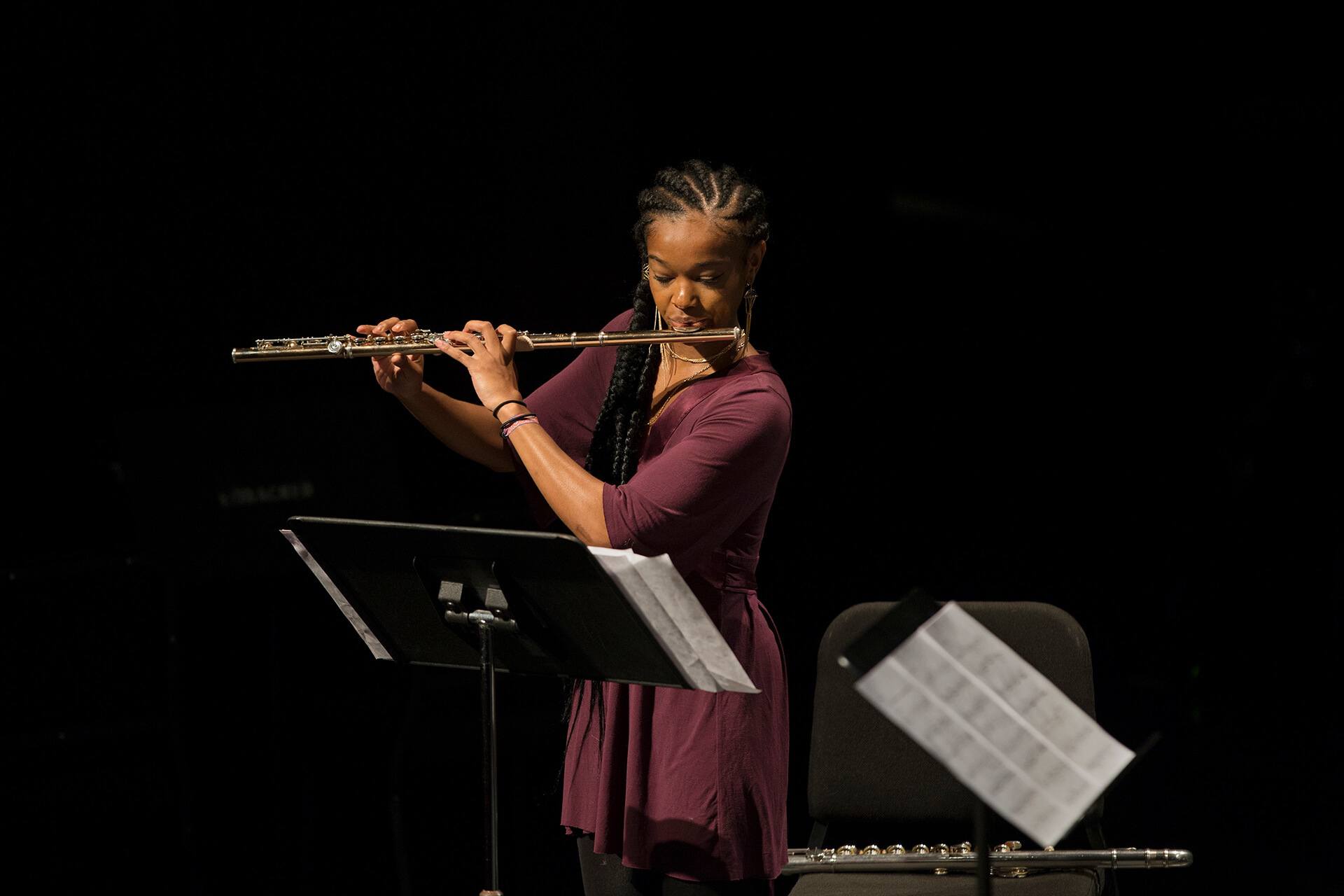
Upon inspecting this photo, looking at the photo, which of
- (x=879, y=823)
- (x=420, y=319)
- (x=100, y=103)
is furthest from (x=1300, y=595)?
(x=100, y=103)

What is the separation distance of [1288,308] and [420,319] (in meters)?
2.22

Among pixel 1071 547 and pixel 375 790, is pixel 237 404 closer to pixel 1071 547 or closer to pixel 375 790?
pixel 375 790

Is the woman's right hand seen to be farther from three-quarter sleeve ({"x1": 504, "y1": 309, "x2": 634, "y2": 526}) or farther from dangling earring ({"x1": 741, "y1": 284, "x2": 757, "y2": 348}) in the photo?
dangling earring ({"x1": 741, "y1": 284, "x2": 757, "y2": 348})

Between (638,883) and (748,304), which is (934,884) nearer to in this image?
(638,883)

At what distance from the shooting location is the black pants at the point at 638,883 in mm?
1913

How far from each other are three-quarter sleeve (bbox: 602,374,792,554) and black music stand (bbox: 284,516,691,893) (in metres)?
0.14

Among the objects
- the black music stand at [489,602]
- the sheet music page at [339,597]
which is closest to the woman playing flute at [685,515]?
the black music stand at [489,602]

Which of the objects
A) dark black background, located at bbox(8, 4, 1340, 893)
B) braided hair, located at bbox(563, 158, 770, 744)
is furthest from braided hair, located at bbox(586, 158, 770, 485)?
dark black background, located at bbox(8, 4, 1340, 893)

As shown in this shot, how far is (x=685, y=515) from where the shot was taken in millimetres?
1890

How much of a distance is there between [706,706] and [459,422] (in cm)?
57

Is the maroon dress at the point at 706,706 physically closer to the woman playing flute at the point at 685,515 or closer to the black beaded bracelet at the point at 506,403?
the woman playing flute at the point at 685,515

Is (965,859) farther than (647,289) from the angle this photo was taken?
Yes

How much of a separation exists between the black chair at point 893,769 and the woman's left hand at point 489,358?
80cm

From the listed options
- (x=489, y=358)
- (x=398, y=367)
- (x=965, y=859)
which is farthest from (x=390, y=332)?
(x=965, y=859)
